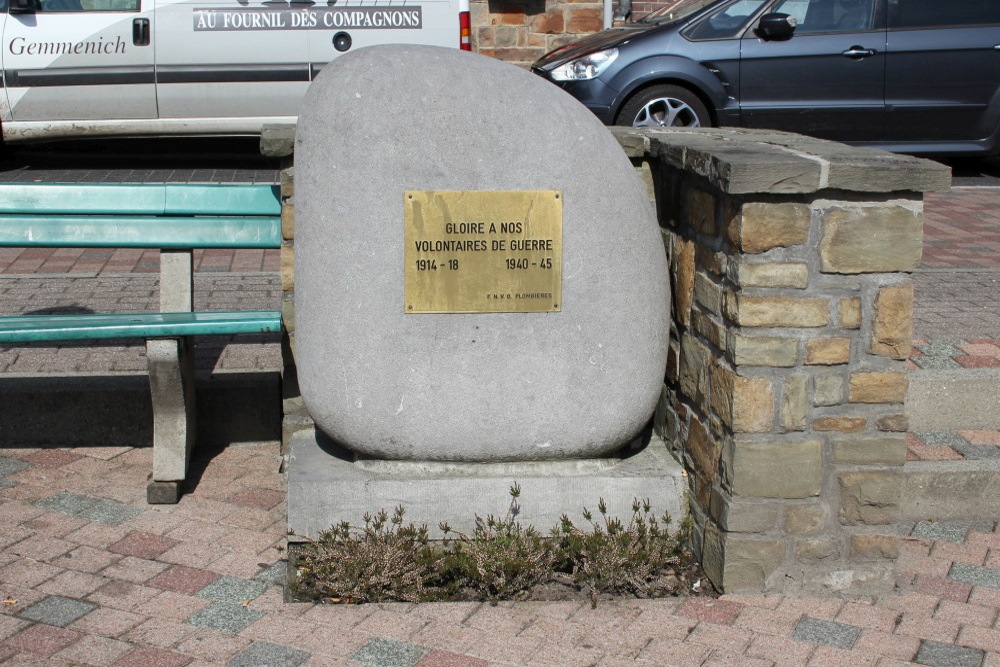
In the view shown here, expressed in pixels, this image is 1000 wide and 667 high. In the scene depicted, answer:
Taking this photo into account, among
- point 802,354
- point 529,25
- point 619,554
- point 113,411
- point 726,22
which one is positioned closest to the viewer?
point 802,354

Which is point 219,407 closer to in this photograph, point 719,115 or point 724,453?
point 724,453

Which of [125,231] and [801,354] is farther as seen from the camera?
[125,231]

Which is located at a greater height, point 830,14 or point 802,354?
point 830,14

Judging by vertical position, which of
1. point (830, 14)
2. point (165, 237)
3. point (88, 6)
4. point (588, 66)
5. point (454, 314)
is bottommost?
point (454, 314)

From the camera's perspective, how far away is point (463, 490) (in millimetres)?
3482

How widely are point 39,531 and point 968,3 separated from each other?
317 inches

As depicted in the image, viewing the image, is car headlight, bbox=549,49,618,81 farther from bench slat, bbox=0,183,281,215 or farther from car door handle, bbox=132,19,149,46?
bench slat, bbox=0,183,281,215

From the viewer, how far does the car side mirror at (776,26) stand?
343 inches

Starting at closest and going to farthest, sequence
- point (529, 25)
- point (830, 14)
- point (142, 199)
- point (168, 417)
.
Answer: point (168, 417) → point (142, 199) → point (830, 14) → point (529, 25)

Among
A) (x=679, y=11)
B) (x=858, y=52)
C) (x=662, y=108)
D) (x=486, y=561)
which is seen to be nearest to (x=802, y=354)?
(x=486, y=561)

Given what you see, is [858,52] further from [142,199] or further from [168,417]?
[168,417]

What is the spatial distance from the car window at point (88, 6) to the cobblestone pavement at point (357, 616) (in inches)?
245

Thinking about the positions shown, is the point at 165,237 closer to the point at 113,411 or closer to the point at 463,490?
the point at 113,411

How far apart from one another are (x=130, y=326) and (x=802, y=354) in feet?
6.79
